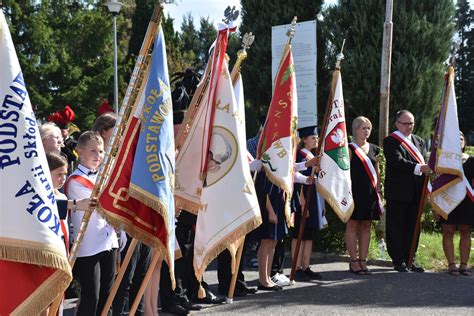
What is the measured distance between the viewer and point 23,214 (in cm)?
340

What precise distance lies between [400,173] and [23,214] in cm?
563

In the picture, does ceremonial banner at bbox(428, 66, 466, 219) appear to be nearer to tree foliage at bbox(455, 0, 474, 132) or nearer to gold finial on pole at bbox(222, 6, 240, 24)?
gold finial on pole at bbox(222, 6, 240, 24)

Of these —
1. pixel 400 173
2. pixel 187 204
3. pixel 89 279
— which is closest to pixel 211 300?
pixel 187 204

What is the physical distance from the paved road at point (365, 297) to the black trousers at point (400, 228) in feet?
0.94

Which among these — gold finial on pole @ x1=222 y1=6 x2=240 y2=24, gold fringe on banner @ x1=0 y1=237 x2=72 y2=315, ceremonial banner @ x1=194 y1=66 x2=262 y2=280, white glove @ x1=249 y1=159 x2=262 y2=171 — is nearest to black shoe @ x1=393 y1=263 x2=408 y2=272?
white glove @ x1=249 y1=159 x2=262 y2=171

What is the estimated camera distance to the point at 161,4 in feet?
13.4

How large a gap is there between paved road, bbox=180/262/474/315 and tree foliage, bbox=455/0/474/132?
119 ft

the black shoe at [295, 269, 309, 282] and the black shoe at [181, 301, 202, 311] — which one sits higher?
the black shoe at [181, 301, 202, 311]

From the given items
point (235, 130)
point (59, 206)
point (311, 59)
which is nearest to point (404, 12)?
point (311, 59)

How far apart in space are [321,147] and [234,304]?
81.3 inches

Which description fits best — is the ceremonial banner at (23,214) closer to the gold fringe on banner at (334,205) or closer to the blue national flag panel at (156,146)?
the blue national flag panel at (156,146)

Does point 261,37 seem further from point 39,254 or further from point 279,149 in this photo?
point 39,254

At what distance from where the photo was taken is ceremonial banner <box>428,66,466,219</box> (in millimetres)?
7785

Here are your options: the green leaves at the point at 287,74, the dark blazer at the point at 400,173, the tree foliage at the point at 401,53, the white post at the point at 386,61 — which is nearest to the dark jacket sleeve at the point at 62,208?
the green leaves at the point at 287,74
